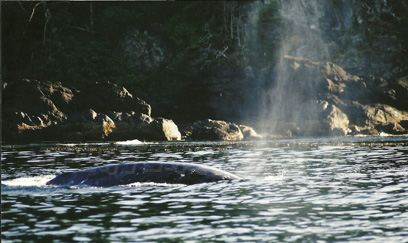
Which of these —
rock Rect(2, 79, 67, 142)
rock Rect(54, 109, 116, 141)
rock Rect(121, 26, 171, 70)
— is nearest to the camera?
rock Rect(54, 109, 116, 141)

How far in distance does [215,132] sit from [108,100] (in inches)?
388

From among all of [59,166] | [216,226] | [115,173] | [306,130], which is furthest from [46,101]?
[216,226]

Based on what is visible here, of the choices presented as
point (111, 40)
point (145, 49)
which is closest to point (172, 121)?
point (145, 49)

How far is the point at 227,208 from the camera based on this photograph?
11.9 metres

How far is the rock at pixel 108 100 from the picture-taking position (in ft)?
150

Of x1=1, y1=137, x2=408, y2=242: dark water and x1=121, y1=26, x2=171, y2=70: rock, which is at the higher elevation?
x1=121, y1=26, x2=171, y2=70: rock

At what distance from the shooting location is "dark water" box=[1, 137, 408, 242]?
9.52 meters

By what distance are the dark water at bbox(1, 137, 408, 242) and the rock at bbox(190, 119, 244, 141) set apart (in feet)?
67.7

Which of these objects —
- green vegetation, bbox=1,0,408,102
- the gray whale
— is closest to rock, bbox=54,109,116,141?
green vegetation, bbox=1,0,408,102

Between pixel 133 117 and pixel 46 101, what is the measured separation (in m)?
7.51

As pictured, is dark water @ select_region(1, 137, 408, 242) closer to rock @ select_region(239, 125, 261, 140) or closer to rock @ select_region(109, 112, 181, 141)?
rock @ select_region(109, 112, 181, 141)

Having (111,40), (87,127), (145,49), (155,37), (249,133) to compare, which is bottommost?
(249,133)

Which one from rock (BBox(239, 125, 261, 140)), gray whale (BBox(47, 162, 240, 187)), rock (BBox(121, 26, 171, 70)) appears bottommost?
gray whale (BBox(47, 162, 240, 187))

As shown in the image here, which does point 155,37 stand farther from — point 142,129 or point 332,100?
point 142,129
